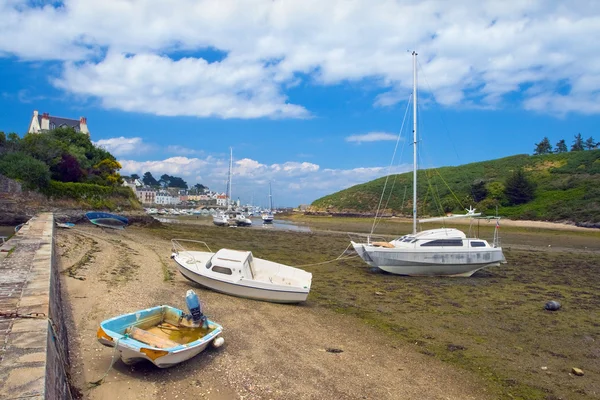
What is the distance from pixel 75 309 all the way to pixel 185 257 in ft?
17.0

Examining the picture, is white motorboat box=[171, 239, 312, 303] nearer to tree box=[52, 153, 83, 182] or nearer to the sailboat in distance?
the sailboat in distance

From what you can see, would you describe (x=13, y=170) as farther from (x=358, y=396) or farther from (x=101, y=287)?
(x=358, y=396)

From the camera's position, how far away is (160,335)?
841cm

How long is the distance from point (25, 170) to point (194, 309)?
38.1 m

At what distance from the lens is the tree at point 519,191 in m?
68.8

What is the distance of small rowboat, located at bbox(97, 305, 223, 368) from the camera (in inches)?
276

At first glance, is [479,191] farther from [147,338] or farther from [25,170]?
[147,338]

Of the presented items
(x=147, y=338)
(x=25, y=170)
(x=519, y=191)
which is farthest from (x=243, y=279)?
(x=519, y=191)

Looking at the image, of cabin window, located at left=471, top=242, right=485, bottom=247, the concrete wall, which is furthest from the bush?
cabin window, located at left=471, top=242, right=485, bottom=247

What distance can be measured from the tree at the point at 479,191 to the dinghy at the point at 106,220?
206 feet

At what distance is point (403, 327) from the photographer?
11695 millimetres

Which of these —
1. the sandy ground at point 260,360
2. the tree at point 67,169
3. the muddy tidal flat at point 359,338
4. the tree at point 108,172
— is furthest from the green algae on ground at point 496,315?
the tree at point 108,172

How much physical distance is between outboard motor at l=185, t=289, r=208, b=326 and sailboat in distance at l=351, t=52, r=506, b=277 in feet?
41.6

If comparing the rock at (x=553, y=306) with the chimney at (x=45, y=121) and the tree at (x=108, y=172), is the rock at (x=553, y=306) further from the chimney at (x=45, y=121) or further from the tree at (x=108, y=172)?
the chimney at (x=45, y=121)
